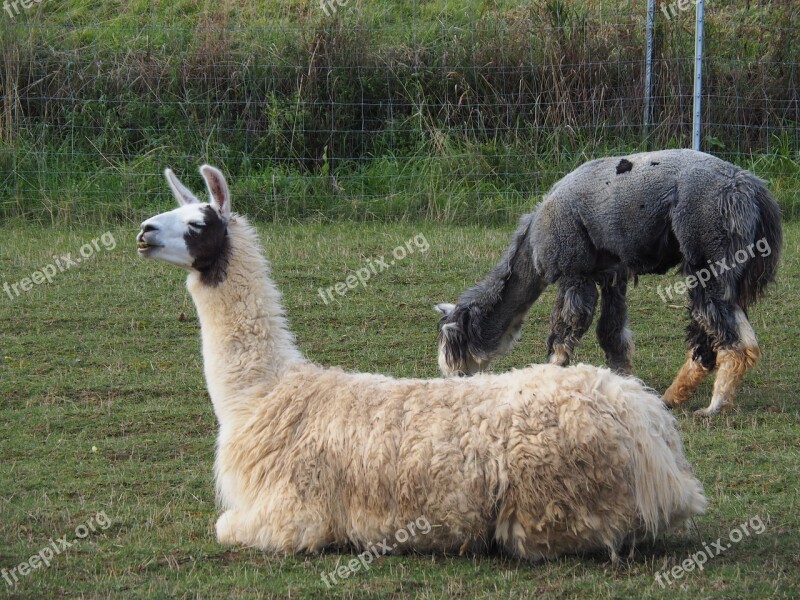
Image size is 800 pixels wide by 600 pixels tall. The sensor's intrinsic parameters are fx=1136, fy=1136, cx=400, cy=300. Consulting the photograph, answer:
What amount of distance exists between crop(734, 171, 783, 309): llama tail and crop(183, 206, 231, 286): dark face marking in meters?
3.20

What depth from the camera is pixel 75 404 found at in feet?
21.6

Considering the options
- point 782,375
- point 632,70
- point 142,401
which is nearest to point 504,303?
point 782,375

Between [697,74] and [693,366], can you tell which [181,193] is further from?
[697,74]

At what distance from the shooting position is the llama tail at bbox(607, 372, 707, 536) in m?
4.02

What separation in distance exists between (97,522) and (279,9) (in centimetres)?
1018

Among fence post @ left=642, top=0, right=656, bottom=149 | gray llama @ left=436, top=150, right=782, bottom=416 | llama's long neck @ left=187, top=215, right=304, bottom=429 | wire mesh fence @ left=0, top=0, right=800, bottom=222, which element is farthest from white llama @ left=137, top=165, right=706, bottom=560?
fence post @ left=642, top=0, right=656, bottom=149

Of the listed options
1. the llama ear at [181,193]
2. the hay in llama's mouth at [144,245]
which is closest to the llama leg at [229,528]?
the hay in llama's mouth at [144,245]

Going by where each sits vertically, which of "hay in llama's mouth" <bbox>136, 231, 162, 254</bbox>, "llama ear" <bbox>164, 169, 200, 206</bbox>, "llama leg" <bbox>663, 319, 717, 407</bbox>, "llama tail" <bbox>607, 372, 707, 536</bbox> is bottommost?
"llama leg" <bbox>663, 319, 717, 407</bbox>

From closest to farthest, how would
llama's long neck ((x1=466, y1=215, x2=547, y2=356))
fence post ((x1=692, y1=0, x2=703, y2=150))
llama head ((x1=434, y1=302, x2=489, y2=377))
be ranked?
llama head ((x1=434, y1=302, x2=489, y2=377)) < llama's long neck ((x1=466, y1=215, x2=547, y2=356)) < fence post ((x1=692, y1=0, x2=703, y2=150))

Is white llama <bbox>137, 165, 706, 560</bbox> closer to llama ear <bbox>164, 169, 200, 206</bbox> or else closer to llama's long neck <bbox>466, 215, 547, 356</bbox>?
llama ear <bbox>164, 169, 200, 206</bbox>

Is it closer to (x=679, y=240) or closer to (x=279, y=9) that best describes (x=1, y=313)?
(x=679, y=240)

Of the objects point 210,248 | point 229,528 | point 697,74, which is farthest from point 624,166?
point 697,74

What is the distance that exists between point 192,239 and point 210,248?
0.08 meters

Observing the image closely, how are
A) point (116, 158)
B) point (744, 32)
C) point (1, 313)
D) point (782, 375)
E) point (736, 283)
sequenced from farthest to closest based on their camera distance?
point (744, 32), point (116, 158), point (1, 313), point (782, 375), point (736, 283)
